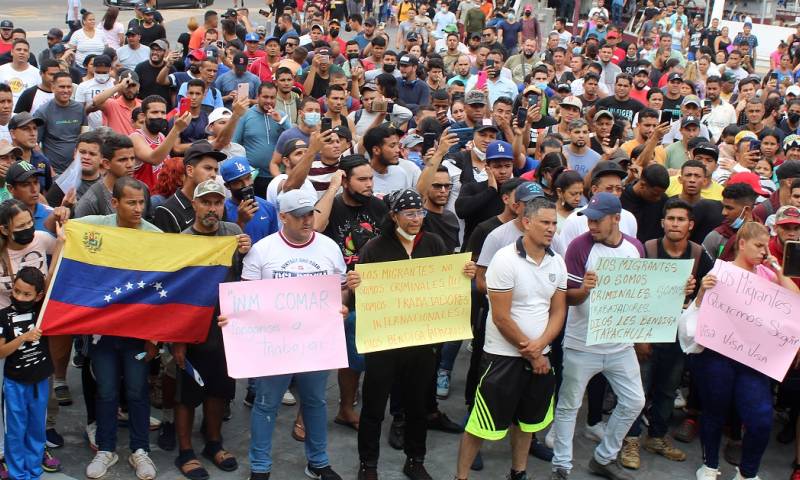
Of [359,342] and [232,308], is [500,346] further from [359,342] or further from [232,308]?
[232,308]

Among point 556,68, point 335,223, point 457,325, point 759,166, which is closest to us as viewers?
point 457,325

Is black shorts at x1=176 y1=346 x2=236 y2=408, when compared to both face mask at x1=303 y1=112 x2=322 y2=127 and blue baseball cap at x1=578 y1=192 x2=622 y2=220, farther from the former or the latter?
face mask at x1=303 y1=112 x2=322 y2=127

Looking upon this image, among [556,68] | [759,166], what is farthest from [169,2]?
[759,166]

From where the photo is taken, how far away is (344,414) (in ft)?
24.1

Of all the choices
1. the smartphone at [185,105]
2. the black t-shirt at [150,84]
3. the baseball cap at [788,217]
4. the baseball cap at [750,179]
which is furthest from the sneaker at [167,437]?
the black t-shirt at [150,84]

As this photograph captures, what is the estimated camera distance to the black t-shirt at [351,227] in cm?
713

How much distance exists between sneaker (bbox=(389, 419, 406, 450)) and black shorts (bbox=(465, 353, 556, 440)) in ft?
3.04

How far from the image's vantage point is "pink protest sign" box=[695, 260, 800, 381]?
21.8ft

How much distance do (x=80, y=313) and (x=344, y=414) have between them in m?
2.18

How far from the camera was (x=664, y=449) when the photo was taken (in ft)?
23.8

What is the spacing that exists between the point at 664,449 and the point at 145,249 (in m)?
4.07

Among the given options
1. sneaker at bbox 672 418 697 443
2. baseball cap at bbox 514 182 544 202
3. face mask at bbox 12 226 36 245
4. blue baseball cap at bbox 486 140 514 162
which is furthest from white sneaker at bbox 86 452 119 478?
sneaker at bbox 672 418 697 443

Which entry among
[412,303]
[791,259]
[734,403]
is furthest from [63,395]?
[791,259]

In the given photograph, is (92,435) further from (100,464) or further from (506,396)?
(506,396)
